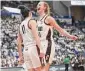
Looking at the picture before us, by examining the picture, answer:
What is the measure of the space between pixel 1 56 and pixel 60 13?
1043 centimetres

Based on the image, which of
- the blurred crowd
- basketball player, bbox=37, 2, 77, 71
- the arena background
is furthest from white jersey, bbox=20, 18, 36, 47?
the blurred crowd

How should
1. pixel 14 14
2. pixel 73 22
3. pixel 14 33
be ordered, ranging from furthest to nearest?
1. pixel 73 22
2. pixel 14 14
3. pixel 14 33

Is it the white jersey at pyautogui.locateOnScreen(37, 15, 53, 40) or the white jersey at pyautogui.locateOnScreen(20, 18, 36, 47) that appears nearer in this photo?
the white jersey at pyautogui.locateOnScreen(20, 18, 36, 47)

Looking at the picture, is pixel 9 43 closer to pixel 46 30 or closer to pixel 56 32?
pixel 56 32

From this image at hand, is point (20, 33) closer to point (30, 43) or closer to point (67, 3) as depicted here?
point (30, 43)

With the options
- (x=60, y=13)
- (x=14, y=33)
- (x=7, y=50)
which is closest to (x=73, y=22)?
(x=60, y=13)

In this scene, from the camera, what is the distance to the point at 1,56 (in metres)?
15.9

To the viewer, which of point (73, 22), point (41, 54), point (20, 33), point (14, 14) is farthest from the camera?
point (73, 22)

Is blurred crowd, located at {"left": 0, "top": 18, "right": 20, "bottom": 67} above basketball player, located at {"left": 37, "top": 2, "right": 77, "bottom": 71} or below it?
below

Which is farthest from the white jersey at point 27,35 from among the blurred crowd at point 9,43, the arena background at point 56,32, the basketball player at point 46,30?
the blurred crowd at point 9,43

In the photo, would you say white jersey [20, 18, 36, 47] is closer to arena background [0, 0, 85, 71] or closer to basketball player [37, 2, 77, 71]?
basketball player [37, 2, 77, 71]

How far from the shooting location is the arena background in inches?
619

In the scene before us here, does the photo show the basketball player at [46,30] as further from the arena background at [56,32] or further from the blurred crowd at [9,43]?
the blurred crowd at [9,43]

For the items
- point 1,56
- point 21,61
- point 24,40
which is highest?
point 24,40
